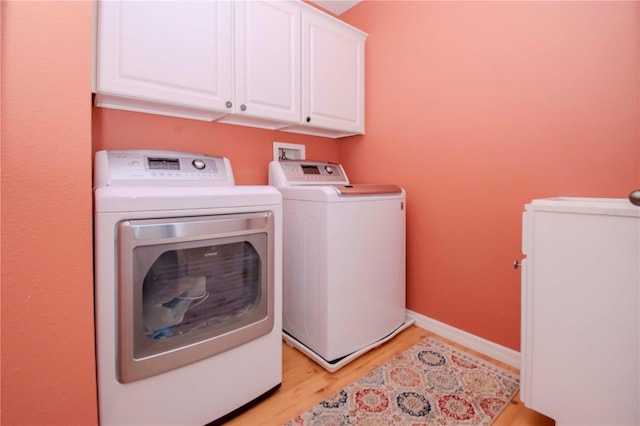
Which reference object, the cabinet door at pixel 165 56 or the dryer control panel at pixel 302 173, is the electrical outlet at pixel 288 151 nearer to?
the dryer control panel at pixel 302 173

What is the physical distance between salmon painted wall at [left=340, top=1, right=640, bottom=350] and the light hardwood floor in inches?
14.5

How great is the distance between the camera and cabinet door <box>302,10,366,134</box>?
6.44ft

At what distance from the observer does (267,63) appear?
1.76 meters

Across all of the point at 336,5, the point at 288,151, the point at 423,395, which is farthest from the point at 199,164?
the point at 336,5

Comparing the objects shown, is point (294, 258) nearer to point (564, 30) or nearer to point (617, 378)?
point (617, 378)

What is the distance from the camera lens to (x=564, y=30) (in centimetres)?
142

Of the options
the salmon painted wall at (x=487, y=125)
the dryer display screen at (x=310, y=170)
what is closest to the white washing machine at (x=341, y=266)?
the dryer display screen at (x=310, y=170)

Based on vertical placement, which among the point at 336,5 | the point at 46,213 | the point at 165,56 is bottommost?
the point at 46,213

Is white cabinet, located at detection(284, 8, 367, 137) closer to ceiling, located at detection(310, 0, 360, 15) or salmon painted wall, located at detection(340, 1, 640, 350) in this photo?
salmon painted wall, located at detection(340, 1, 640, 350)

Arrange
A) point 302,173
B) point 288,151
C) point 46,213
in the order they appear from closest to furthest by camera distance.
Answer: point 46,213, point 302,173, point 288,151

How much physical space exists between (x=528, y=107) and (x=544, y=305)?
1.01 metres

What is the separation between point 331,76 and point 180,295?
1683 millimetres

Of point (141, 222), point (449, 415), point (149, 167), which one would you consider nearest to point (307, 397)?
point (449, 415)

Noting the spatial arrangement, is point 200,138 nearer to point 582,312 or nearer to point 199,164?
point 199,164
